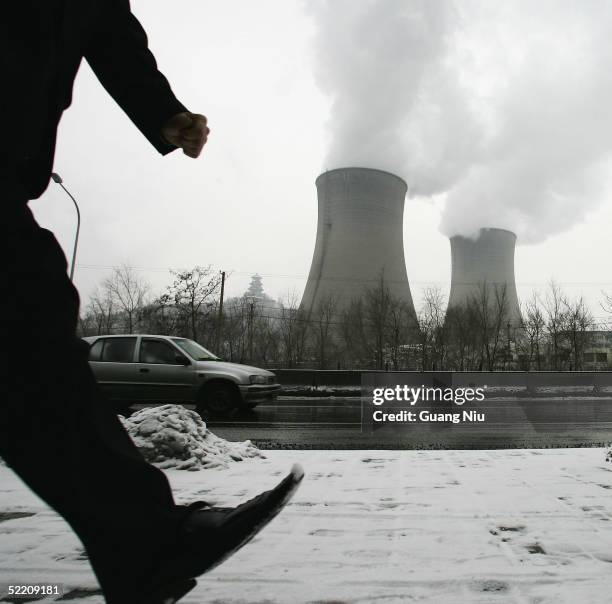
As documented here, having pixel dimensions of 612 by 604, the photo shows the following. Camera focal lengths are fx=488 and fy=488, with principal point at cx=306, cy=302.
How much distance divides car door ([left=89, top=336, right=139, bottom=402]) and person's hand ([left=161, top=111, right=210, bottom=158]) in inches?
252

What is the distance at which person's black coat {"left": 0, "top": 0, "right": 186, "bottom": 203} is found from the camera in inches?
22.2

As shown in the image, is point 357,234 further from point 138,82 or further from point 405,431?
point 138,82

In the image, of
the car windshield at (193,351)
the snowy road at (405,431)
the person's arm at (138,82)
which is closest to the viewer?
the person's arm at (138,82)

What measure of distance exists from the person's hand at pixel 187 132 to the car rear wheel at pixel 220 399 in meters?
6.15

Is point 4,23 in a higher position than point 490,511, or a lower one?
higher

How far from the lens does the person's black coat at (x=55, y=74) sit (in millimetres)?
563

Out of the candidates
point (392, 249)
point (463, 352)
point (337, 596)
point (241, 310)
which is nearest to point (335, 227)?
point (392, 249)

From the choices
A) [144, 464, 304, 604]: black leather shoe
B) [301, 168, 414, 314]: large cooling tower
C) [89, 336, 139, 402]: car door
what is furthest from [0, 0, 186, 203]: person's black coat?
[301, 168, 414, 314]: large cooling tower

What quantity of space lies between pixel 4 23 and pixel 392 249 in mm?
19794

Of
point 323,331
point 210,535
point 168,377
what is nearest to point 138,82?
point 210,535

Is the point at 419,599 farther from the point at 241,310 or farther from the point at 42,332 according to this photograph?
the point at 241,310

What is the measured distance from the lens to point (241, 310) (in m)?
29.9

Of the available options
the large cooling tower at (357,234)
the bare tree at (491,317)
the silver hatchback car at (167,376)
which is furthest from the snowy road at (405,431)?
the bare tree at (491,317)

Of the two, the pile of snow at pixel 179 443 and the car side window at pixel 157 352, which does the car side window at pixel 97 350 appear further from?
the pile of snow at pixel 179 443
